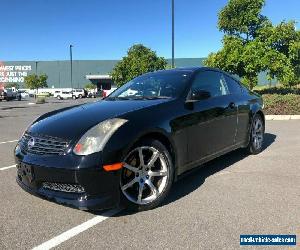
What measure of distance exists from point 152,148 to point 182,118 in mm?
626

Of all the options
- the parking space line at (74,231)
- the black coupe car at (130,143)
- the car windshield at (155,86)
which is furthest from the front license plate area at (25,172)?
the car windshield at (155,86)

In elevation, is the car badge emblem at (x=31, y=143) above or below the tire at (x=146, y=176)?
above

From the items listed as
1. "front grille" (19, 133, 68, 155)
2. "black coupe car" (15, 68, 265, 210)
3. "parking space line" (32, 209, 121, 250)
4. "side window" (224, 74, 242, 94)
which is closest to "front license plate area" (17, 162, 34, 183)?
"black coupe car" (15, 68, 265, 210)

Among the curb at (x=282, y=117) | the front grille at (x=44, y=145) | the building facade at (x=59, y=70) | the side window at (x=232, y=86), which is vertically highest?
the building facade at (x=59, y=70)

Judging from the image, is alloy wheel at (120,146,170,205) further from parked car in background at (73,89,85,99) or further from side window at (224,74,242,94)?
parked car in background at (73,89,85,99)

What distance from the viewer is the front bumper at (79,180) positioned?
360 centimetres

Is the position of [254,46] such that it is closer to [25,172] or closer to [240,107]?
[240,107]

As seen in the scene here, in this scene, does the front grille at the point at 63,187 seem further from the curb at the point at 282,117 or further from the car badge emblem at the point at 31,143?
the curb at the point at 282,117

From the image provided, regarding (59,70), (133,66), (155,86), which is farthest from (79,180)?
(59,70)

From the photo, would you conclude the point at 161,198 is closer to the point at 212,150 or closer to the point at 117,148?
the point at 117,148

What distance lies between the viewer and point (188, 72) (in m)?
5.27

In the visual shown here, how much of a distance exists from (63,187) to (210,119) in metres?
2.15

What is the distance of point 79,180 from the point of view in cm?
361

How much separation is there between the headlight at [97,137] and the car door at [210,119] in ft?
3.59
